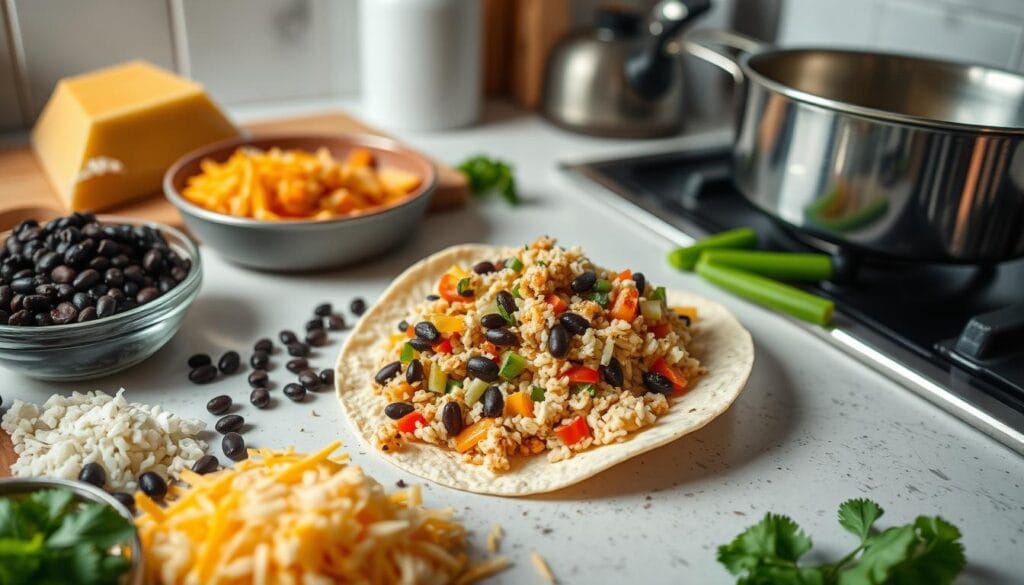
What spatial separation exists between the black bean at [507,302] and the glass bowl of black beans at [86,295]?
1.80 ft

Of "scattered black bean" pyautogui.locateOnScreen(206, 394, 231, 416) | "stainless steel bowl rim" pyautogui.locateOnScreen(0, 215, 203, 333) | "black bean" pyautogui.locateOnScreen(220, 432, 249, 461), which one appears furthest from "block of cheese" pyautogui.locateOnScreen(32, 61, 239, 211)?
"black bean" pyautogui.locateOnScreen(220, 432, 249, 461)

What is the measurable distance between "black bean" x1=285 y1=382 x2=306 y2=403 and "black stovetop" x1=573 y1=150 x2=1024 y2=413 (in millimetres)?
1008

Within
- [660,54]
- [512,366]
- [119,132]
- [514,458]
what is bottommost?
[514,458]

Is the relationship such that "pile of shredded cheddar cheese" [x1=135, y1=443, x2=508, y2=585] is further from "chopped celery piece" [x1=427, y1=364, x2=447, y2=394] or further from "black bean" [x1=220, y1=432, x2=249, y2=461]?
"chopped celery piece" [x1=427, y1=364, x2=447, y2=394]

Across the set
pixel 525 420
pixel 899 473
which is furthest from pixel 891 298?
pixel 525 420

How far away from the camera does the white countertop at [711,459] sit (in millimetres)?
1129

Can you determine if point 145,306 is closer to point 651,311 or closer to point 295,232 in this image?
point 295,232

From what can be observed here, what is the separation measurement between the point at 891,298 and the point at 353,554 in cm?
126

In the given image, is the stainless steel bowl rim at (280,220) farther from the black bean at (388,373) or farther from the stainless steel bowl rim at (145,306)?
the black bean at (388,373)

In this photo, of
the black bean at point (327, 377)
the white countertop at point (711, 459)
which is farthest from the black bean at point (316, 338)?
the black bean at point (327, 377)

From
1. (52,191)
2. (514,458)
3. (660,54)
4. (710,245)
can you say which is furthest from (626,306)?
(52,191)

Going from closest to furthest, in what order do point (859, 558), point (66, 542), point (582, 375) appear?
point (66, 542) → point (859, 558) → point (582, 375)

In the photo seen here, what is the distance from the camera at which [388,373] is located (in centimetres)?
138

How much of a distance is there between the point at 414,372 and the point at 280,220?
572 mm
